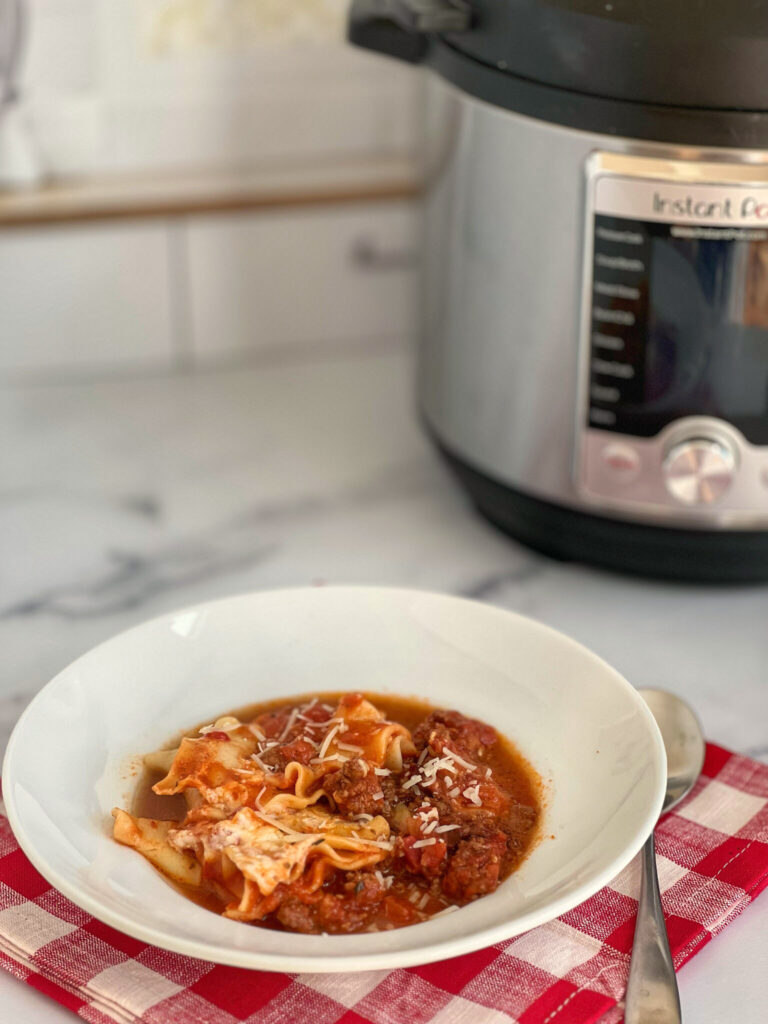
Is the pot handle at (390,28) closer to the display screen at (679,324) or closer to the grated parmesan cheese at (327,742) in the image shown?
the display screen at (679,324)

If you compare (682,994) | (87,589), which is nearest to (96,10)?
(87,589)

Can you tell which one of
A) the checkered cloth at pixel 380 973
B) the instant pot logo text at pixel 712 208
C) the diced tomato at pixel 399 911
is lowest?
the checkered cloth at pixel 380 973

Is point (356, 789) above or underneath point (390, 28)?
underneath

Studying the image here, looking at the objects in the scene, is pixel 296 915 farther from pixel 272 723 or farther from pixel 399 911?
pixel 272 723

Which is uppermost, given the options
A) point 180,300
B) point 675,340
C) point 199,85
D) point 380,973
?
point 199,85

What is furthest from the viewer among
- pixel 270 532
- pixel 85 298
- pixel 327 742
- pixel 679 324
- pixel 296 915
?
pixel 85 298

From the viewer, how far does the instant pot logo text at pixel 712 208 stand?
814mm

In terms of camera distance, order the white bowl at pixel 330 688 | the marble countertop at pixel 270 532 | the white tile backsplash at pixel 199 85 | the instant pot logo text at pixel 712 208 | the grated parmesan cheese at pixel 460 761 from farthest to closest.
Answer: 1. the white tile backsplash at pixel 199 85
2. the marble countertop at pixel 270 532
3. the instant pot logo text at pixel 712 208
4. the grated parmesan cheese at pixel 460 761
5. the white bowl at pixel 330 688

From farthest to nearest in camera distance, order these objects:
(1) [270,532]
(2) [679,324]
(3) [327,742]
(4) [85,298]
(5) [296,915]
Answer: (4) [85,298] → (1) [270,532] → (2) [679,324] → (3) [327,742] → (5) [296,915]

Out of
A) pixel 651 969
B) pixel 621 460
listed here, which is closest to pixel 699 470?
pixel 621 460

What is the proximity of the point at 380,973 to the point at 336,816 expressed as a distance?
0.29 feet

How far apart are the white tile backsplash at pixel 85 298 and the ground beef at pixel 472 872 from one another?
2.81 feet

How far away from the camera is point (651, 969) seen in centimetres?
62

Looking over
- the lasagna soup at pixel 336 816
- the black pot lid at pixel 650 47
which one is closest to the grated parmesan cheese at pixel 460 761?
the lasagna soup at pixel 336 816
